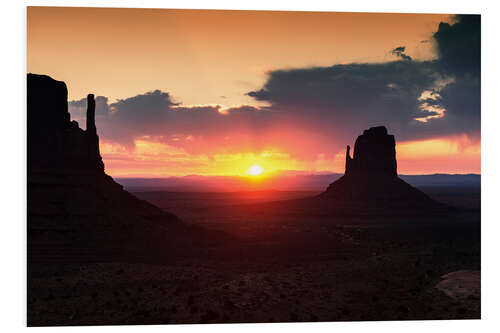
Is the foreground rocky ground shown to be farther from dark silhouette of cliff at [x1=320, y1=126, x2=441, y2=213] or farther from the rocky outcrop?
the rocky outcrop

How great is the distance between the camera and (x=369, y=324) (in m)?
12.5

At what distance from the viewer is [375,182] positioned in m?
64.6

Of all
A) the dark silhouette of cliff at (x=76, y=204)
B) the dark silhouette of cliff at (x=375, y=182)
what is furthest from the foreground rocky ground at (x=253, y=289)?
the dark silhouette of cliff at (x=375, y=182)

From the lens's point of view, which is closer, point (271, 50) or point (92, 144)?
point (271, 50)

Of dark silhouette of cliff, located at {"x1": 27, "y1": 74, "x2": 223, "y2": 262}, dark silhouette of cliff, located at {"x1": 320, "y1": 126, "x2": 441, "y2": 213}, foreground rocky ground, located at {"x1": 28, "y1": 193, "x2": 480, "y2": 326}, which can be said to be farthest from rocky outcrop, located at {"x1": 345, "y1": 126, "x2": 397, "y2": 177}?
dark silhouette of cliff, located at {"x1": 27, "y1": 74, "x2": 223, "y2": 262}

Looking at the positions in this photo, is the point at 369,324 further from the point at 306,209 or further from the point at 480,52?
the point at 306,209

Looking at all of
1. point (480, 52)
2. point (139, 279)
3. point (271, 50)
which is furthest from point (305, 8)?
point (139, 279)

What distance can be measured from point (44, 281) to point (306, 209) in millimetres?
45086

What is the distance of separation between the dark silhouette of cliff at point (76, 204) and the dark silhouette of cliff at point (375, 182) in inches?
1557

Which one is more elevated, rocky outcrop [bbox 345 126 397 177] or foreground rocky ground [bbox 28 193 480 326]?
rocky outcrop [bbox 345 126 397 177]

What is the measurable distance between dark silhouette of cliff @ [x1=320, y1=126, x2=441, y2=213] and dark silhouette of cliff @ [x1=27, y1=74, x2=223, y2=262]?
39.5 m

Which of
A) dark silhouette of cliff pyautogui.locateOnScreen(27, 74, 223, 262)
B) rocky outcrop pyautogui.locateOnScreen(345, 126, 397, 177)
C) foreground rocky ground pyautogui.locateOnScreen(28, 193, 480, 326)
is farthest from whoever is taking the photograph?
rocky outcrop pyautogui.locateOnScreen(345, 126, 397, 177)

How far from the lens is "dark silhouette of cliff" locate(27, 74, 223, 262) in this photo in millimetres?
18297

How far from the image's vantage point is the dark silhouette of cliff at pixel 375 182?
2260 inches
